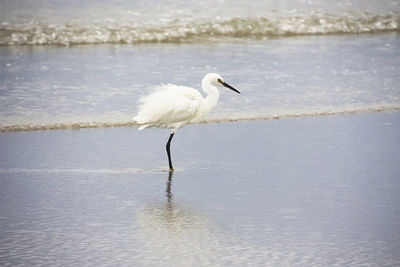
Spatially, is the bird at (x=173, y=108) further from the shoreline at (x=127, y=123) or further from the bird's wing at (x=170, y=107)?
the shoreline at (x=127, y=123)

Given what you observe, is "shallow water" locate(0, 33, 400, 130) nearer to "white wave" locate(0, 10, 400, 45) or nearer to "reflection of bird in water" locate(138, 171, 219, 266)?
"white wave" locate(0, 10, 400, 45)

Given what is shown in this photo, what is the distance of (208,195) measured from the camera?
23.3 ft

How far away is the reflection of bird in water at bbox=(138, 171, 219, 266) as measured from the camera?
17.9 ft

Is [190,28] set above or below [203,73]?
above

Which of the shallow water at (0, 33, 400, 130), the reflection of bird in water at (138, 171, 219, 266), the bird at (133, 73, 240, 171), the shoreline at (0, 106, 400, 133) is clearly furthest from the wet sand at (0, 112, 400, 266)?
the shallow water at (0, 33, 400, 130)

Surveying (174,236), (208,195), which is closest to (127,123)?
(208,195)

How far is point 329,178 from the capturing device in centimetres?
760

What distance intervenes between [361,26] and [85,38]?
6196 mm

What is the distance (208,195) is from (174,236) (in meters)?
1.22

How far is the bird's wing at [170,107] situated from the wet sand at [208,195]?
15.7 inches

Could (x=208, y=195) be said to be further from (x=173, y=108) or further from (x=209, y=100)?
(x=209, y=100)

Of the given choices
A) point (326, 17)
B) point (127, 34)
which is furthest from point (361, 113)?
point (326, 17)

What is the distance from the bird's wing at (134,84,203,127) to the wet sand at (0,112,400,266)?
1.31 feet

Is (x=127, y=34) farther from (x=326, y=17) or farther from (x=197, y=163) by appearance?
(x=197, y=163)
